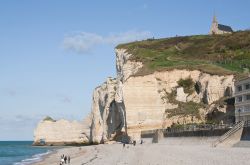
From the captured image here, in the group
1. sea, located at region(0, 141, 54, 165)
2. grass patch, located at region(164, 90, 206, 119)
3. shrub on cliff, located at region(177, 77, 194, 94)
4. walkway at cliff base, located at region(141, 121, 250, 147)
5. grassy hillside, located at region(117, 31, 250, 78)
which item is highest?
grassy hillside, located at region(117, 31, 250, 78)

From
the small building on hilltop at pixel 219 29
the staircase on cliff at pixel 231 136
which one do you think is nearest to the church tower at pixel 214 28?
the small building on hilltop at pixel 219 29

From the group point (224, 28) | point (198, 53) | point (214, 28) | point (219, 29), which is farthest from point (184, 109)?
point (224, 28)

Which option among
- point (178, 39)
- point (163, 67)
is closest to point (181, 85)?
point (163, 67)

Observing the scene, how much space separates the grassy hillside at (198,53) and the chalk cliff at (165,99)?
82.9 inches

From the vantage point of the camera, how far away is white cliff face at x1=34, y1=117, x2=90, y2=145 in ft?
420

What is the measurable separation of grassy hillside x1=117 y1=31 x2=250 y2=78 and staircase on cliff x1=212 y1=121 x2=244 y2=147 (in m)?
34.4

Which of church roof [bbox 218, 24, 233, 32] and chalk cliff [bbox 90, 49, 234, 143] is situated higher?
church roof [bbox 218, 24, 233, 32]

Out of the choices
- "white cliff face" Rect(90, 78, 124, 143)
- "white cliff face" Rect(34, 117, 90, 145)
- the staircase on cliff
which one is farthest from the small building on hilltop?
the staircase on cliff

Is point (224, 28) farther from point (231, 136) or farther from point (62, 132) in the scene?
point (231, 136)

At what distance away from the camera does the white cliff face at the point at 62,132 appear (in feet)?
420

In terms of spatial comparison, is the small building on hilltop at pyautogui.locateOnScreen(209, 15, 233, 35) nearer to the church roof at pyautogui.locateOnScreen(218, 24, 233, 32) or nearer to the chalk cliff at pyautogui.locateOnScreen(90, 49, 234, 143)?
the church roof at pyautogui.locateOnScreen(218, 24, 233, 32)

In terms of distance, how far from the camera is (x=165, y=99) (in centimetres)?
7588

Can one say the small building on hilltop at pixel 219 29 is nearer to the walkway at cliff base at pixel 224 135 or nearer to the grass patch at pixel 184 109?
the grass patch at pixel 184 109

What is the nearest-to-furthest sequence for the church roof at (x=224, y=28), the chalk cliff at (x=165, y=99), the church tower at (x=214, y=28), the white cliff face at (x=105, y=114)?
the chalk cliff at (x=165, y=99) < the white cliff face at (x=105, y=114) < the church tower at (x=214, y=28) < the church roof at (x=224, y=28)
